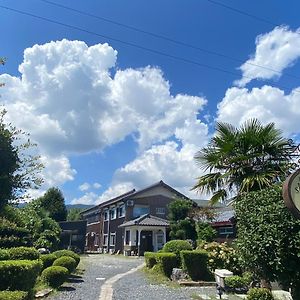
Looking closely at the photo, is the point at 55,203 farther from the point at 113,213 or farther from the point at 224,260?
the point at 224,260

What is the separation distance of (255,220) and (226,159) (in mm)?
4243

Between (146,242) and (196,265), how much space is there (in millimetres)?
21234

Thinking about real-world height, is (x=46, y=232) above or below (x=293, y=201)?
above

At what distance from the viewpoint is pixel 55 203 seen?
5275 centimetres

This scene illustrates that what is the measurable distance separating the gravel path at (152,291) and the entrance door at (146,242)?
20682 mm

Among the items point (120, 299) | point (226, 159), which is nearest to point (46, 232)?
point (120, 299)

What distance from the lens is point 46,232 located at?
93.5ft

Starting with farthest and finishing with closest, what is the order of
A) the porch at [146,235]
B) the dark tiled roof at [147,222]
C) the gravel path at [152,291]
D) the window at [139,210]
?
the window at [139,210] < the porch at [146,235] < the dark tiled roof at [147,222] < the gravel path at [152,291]

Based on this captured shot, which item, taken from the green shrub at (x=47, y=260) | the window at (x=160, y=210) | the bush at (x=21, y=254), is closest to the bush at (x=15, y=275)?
the bush at (x=21, y=254)

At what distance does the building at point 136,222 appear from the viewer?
3603cm

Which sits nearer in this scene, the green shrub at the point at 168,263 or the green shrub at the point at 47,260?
the green shrub at the point at 47,260

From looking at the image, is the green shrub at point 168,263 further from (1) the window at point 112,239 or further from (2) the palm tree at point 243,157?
(1) the window at point 112,239

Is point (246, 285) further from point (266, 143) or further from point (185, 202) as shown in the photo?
point (185, 202)

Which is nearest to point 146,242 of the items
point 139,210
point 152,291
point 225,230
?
point 139,210
